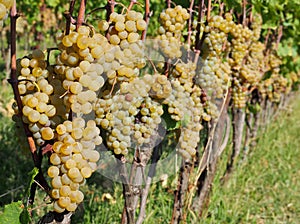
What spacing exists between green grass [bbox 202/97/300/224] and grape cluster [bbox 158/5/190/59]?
1507 mm

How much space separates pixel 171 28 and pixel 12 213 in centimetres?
95

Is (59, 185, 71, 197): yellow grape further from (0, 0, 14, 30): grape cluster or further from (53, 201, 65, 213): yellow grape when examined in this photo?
(0, 0, 14, 30): grape cluster

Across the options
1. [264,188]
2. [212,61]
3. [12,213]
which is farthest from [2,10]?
[264,188]

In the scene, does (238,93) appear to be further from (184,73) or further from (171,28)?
(171,28)

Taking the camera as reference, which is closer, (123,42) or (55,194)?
(55,194)

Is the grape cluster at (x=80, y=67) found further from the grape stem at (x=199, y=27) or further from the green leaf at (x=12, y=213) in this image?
the grape stem at (x=199, y=27)

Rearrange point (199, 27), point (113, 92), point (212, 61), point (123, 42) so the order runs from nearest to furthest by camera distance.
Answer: point (123, 42)
point (113, 92)
point (199, 27)
point (212, 61)

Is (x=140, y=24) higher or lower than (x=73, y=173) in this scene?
higher

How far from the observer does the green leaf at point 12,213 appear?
1.39m

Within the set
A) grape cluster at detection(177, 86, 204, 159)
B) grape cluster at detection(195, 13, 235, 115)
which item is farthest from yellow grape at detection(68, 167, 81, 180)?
grape cluster at detection(195, 13, 235, 115)

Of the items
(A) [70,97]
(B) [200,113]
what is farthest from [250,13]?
(A) [70,97]

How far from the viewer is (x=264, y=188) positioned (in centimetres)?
397

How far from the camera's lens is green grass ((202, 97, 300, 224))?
11.0 ft

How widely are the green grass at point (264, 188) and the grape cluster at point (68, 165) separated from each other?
1835 millimetres
